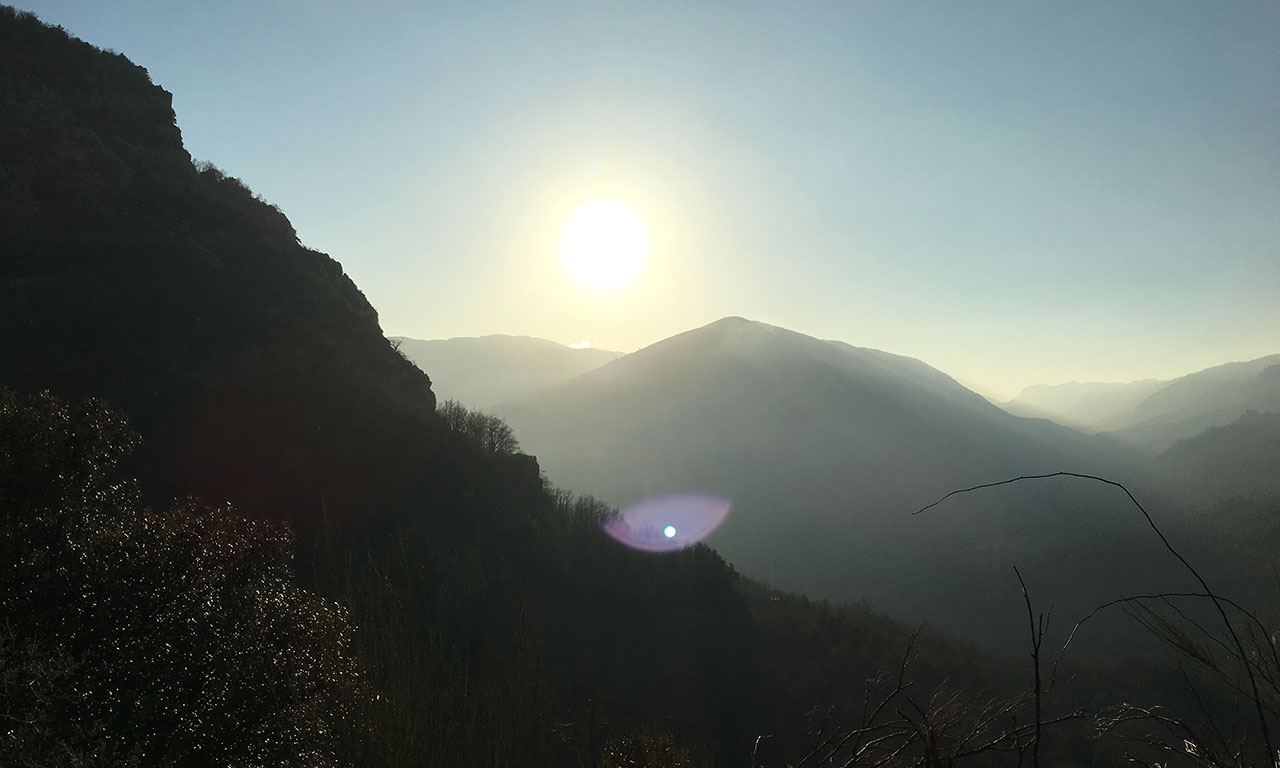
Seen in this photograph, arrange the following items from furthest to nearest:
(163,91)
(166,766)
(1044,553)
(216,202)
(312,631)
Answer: (1044,553) → (163,91) → (216,202) → (312,631) → (166,766)

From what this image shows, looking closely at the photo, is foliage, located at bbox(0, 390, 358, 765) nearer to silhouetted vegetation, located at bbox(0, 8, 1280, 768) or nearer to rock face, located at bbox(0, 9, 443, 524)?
silhouetted vegetation, located at bbox(0, 8, 1280, 768)

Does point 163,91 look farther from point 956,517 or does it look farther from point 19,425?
point 956,517

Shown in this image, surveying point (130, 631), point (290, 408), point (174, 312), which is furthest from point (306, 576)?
point (174, 312)

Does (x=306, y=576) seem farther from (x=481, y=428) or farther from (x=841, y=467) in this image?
(x=841, y=467)

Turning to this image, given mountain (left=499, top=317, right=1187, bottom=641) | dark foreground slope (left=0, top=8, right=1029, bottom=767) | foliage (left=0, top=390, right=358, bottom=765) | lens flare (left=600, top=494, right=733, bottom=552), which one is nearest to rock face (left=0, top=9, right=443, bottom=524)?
dark foreground slope (left=0, top=8, right=1029, bottom=767)

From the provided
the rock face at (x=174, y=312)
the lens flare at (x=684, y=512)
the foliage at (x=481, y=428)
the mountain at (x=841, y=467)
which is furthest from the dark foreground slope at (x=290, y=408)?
the mountain at (x=841, y=467)

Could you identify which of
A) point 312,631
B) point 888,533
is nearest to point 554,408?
point 888,533
